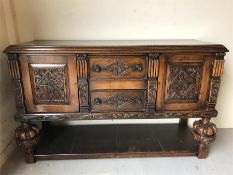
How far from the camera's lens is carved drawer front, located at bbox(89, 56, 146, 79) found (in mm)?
1345

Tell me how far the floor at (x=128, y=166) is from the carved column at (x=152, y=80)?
0.43m

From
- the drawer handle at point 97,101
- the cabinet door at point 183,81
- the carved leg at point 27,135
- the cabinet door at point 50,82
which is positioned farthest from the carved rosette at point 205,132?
the carved leg at point 27,135

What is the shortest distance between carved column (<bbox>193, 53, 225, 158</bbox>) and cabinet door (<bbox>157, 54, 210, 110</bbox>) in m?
0.04

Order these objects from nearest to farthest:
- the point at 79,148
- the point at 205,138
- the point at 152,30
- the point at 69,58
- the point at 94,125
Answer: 1. the point at 69,58
2. the point at 205,138
3. the point at 79,148
4. the point at 152,30
5. the point at 94,125

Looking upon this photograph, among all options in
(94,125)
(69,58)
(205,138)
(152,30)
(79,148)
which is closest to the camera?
(69,58)

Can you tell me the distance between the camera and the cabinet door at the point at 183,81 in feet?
4.47

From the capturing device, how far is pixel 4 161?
1570mm

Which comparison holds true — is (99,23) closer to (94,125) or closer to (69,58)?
(69,58)

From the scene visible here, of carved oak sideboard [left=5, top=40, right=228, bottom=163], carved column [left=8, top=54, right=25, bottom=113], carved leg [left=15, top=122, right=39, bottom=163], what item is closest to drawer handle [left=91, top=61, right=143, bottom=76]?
carved oak sideboard [left=5, top=40, right=228, bottom=163]

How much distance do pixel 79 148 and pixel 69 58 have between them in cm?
73

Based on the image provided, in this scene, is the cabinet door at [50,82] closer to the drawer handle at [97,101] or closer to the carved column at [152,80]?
the drawer handle at [97,101]

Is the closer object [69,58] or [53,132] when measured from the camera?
[69,58]

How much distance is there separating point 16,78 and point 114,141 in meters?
0.89

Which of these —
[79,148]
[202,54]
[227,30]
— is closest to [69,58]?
[79,148]
